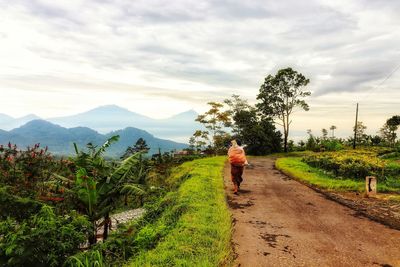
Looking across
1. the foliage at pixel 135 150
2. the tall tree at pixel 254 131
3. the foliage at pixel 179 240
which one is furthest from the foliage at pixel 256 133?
the foliage at pixel 179 240

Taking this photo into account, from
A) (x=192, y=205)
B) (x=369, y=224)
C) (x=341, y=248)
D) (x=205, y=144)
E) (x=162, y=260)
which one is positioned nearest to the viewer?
(x=162, y=260)

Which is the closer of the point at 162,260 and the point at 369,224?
the point at 162,260

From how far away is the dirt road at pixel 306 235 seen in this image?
6.71 metres

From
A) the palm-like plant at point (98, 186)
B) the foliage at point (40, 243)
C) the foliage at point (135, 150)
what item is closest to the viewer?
the foliage at point (40, 243)

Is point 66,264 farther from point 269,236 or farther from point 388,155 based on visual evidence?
point 388,155

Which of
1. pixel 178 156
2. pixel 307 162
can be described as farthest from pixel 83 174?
pixel 178 156

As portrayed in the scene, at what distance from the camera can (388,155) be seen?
108ft

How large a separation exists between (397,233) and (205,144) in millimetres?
33656

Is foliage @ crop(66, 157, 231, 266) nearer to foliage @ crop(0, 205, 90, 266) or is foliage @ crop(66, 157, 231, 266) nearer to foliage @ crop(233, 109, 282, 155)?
foliage @ crop(0, 205, 90, 266)

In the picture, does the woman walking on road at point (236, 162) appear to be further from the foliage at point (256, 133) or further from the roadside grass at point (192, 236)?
the foliage at point (256, 133)

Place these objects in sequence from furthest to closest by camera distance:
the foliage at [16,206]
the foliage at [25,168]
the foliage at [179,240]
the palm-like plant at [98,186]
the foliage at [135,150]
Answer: the foliage at [135,150] < the foliage at [25,168] < the palm-like plant at [98,186] < the foliage at [16,206] < the foliage at [179,240]

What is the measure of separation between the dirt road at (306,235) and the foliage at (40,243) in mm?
4082

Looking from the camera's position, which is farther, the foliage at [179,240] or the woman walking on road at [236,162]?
the woman walking on road at [236,162]

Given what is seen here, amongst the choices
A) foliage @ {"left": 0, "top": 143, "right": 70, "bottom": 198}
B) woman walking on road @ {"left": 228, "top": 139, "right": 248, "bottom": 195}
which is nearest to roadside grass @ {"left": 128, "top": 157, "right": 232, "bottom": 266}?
woman walking on road @ {"left": 228, "top": 139, "right": 248, "bottom": 195}
